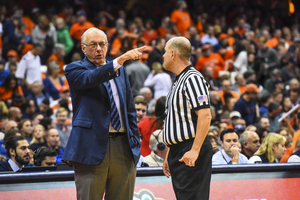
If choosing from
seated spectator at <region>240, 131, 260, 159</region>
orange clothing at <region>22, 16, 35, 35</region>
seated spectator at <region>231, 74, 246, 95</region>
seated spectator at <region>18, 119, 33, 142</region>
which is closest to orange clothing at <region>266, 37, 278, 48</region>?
seated spectator at <region>231, 74, 246, 95</region>

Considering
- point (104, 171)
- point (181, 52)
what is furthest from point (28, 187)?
point (181, 52)

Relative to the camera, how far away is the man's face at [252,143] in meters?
6.32

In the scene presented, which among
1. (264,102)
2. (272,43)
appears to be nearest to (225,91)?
(264,102)

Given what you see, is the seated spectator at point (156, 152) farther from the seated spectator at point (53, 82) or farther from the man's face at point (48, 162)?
the seated spectator at point (53, 82)

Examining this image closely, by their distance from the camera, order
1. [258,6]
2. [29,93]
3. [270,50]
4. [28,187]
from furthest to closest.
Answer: [258,6]
[270,50]
[29,93]
[28,187]

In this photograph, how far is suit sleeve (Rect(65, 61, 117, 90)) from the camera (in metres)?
3.13

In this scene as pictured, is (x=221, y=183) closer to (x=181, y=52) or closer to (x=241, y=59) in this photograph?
(x=181, y=52)

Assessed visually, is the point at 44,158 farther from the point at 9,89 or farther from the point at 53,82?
the point at 53,82

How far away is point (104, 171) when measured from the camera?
3.24 metres

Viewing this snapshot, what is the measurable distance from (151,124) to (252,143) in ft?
5.03

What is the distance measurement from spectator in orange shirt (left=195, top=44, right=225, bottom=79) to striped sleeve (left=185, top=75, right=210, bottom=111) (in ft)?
29.8

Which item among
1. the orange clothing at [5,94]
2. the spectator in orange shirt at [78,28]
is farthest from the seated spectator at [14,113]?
the spectator in orange shirt at [78,28]

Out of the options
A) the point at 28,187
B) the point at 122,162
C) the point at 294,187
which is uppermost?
the point at 122,162

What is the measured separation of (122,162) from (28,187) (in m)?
1.06
